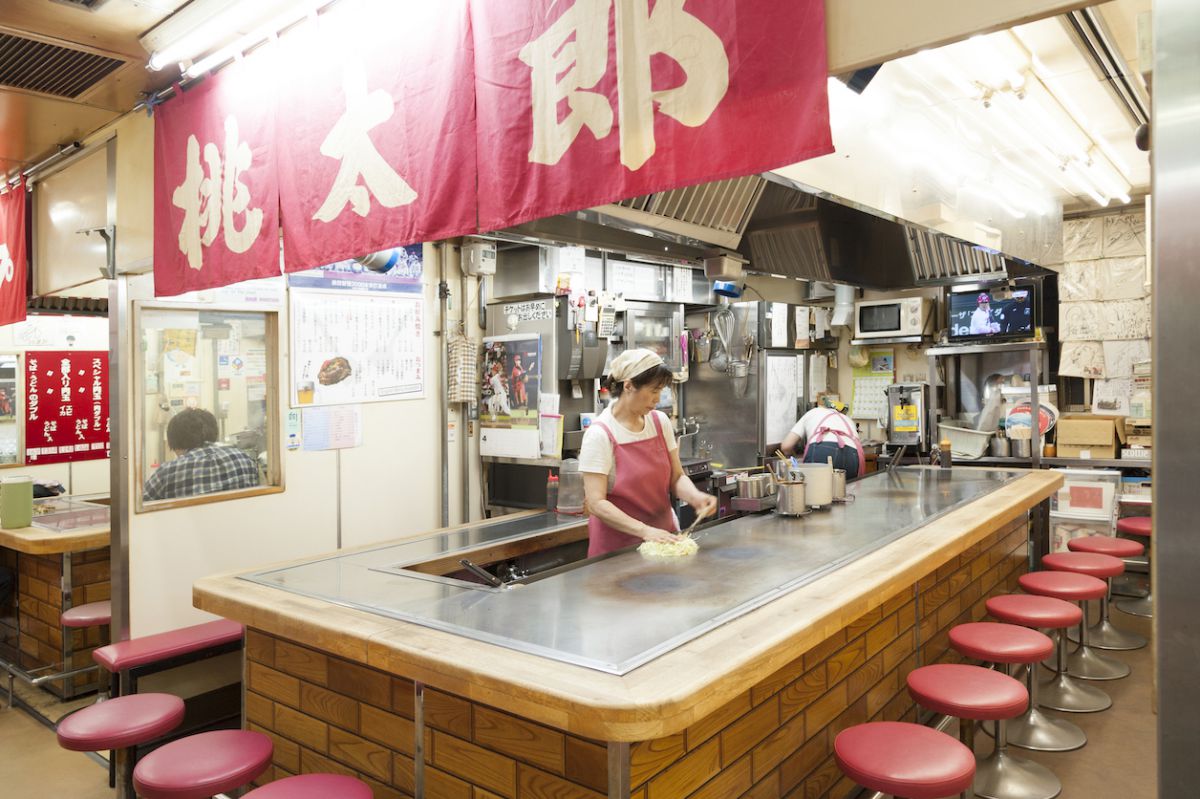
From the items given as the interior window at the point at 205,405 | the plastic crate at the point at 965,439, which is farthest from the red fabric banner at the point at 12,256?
the plastic crate at the point at 965,439

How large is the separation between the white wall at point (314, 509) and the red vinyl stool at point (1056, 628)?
3.41 meters

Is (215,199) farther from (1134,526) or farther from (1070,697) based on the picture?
(1134,526)

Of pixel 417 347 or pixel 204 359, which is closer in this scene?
pixel 204 359

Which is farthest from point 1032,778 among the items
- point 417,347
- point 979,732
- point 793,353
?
point 793,353

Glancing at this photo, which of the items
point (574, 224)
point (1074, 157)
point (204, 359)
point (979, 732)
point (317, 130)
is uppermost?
point (1074, 157)

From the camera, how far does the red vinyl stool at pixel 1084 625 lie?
4.64 metres

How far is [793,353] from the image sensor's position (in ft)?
25.5

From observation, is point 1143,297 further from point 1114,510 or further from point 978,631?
point 978,631

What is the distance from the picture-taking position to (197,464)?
4.38m

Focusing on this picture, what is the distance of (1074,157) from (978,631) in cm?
284

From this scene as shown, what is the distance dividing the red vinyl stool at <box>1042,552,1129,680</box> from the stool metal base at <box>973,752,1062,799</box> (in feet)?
4.78

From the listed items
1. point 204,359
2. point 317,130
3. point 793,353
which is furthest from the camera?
point 793,353

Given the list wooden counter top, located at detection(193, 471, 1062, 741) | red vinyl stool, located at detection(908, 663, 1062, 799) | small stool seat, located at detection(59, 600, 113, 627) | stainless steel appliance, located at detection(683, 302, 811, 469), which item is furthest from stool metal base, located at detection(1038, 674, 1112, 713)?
small stool seat, located at detection(59, 600, 113, 627)

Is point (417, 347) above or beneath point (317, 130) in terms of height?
beneath
